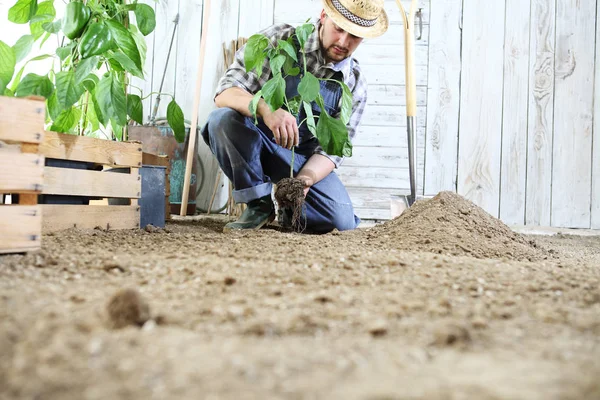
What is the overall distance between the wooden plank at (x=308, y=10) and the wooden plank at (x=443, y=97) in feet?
0.35

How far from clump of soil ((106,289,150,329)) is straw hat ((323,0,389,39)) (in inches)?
62.1

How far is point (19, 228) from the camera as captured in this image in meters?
1.21

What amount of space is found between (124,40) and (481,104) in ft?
8.00

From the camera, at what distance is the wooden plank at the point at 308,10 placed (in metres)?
3.38

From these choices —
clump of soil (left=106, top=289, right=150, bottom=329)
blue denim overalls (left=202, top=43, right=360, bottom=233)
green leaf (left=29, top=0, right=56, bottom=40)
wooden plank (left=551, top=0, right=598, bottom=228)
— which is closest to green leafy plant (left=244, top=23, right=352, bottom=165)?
blue denim overalls (left=202, top=43, right=360, bottom=233)

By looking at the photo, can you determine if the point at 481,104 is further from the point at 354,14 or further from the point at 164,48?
the point at 164,48

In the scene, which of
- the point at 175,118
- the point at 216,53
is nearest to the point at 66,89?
the point at 175,118

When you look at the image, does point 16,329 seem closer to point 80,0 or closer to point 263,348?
point 263,348

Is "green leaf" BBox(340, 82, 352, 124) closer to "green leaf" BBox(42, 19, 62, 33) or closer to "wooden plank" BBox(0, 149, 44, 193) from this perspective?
"green leaf" BBox(42, 19, 62, 33)

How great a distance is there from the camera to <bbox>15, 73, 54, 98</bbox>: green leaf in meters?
1.69

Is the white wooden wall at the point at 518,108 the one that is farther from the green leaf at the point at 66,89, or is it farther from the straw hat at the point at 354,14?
the green leaf at the point at 66,89

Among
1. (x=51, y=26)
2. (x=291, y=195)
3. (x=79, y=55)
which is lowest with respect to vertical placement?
(x=291, y=195)

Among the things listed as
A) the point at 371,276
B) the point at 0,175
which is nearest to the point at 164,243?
the point at 0,175

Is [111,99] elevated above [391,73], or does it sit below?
below
